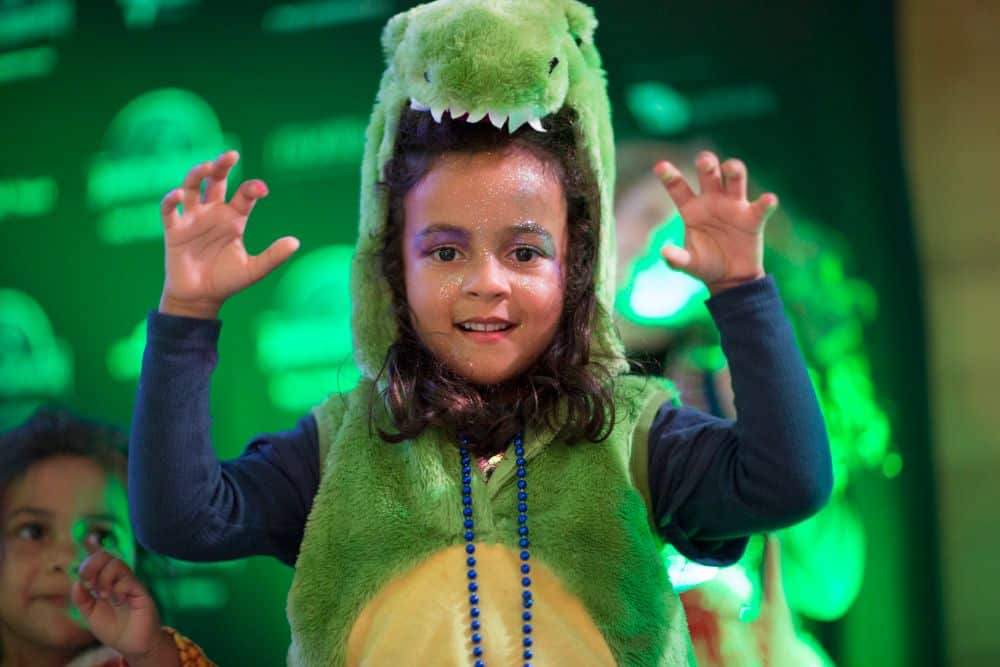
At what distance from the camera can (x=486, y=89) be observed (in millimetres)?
1146

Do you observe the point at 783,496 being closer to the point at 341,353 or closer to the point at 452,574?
the point at 452,574

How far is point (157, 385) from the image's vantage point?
1.07m

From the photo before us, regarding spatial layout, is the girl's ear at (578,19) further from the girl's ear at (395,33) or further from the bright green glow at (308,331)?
the bright green glow at (308,331)

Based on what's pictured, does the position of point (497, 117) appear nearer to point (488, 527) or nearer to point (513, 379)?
point (513, 379)

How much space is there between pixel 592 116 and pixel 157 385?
21.2 inches

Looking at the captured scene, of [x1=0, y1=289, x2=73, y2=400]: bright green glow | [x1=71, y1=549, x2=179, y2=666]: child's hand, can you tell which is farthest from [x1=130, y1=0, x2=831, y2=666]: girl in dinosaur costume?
[x1=0, y1=289, x2=73, y2=400]: bright green glow

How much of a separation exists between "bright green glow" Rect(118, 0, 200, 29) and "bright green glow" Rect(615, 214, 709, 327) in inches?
29.4

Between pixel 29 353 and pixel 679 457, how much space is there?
93 centimetres

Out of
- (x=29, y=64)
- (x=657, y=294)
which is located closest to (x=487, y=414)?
(x=657, y=294)

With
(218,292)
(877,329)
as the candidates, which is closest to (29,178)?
(218,292)

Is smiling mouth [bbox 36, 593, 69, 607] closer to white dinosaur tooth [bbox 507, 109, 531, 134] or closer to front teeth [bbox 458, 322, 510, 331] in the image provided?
front teeth [bbox 458, 322, 510, 331]

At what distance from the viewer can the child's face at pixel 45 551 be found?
Answer: 1454 millimetres

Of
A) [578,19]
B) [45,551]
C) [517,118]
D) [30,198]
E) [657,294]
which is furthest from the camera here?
[657,294]

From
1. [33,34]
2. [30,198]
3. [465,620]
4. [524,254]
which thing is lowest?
[465,620]
